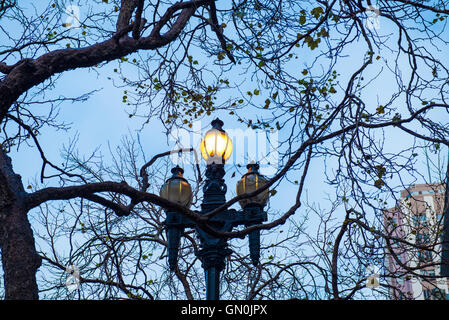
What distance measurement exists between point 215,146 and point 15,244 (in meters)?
2.83

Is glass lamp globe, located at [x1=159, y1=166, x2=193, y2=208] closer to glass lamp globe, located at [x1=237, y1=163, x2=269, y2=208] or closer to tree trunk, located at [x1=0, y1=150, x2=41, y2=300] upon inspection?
glass lamp globe, located at [x1=237, y1=163, x2=269, y2=208]

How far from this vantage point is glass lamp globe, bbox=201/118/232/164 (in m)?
6.01

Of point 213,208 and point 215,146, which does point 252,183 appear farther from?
point 215,146

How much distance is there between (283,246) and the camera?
9.97m

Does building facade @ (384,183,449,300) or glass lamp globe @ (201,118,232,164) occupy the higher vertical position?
glass lamp globe @ (201,118,232,164)

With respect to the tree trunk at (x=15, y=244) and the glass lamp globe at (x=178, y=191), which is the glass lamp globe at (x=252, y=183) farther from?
the tree trunk at (x=15, y=244)

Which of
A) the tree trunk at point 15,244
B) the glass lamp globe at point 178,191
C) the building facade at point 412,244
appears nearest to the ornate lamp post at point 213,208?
the glass lamp globe at point 178,191

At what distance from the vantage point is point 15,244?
3865 mm

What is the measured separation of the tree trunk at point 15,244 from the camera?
12.2 feet

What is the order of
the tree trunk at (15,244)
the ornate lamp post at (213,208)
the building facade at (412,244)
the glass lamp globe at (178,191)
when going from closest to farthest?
the tree trunk at (15,244)
the building facade at (412,244)
the ornate lamp post at (213,208)
the glass lamp globe at (178,191)

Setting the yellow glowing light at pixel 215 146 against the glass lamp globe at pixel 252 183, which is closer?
the glass lamp globe at pixel 252 183

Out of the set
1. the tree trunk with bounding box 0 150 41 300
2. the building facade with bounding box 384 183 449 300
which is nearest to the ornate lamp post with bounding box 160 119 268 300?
the building facade with bounding box 384 183 449 300
